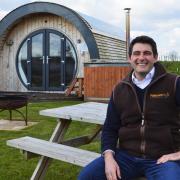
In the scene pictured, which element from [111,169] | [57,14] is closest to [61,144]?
[111,169]

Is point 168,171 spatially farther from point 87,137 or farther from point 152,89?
point 87,137

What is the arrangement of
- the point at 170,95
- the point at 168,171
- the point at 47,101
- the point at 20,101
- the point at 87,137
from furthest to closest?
the point at 47,101 → the point at 20,101 → the point at 87,137 → the point at 170,95 → the point at 168,171

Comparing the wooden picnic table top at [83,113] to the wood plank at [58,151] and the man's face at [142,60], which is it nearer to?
the wood plank at [58,151]

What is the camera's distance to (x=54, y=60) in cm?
1697

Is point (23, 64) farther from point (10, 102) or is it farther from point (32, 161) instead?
point (32, 161)

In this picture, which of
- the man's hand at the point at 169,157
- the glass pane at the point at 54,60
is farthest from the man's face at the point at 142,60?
the glass pane at the point at 54,60

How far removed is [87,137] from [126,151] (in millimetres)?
2327

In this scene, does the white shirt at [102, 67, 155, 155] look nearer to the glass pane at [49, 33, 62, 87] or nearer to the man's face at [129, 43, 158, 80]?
the man's face at [129, 43, 158, 80]

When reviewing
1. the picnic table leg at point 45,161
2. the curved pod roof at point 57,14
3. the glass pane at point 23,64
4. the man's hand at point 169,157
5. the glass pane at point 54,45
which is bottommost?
the picnic table leg at point 45,161

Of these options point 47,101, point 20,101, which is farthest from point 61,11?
point 20,101

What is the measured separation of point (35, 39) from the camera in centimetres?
1736

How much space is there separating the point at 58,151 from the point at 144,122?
1.30 m

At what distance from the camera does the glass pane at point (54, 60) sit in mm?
16852

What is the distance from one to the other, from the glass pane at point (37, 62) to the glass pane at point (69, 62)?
3.75 ft
